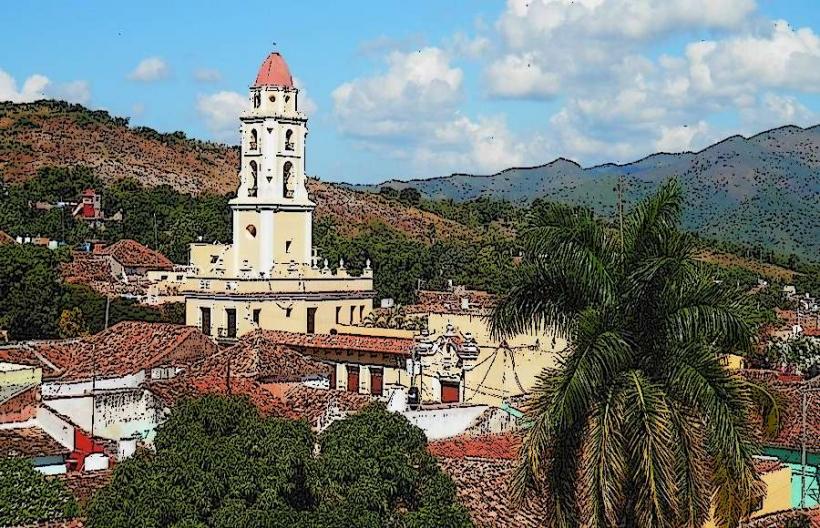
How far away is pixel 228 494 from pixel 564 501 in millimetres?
3052

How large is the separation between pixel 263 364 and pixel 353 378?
6.48 m

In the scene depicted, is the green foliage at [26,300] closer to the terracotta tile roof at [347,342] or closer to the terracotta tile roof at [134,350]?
the terracotta tile roof at [134,350]

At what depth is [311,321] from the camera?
37.2 meters

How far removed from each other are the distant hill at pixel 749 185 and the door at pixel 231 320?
52.4 m

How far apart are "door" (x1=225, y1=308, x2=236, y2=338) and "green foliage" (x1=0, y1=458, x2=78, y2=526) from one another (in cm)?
2120

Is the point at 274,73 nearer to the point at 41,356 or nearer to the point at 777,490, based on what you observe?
the point at 41,356

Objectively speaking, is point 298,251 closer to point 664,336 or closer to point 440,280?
point 440,280

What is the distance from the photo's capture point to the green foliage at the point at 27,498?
1436 centimetres

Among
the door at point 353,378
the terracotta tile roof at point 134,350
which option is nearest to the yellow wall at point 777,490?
the terracotta tile roof at point 134,350

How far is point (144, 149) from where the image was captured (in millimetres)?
98125

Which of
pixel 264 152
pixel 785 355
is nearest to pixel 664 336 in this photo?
pixel 785 355

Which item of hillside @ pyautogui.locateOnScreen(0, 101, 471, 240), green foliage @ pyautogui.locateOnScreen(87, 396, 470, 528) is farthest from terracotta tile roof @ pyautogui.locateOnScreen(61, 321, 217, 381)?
hillside @ pyautogui.locateOnScreen(0, 101, 471, 240)

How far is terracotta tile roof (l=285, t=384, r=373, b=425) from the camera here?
1953 cm

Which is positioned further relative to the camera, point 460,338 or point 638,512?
point 460,338
